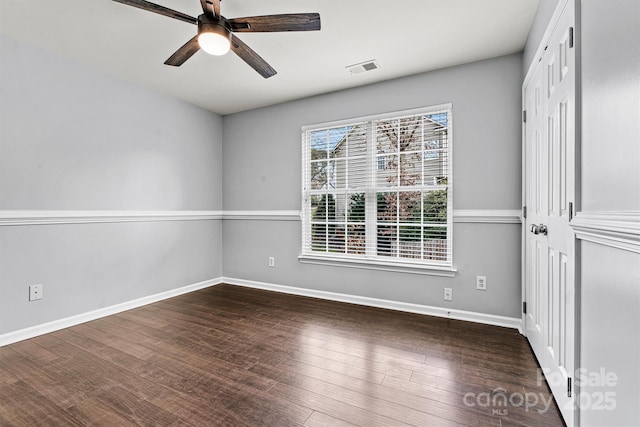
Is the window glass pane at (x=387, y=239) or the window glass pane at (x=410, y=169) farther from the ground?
the window glass pane at (x=410, y=169)

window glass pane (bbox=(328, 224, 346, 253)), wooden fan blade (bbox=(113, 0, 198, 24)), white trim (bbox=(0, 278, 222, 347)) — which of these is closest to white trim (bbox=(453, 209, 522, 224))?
window glass pane (bbox=(328, 224, 346, 253))

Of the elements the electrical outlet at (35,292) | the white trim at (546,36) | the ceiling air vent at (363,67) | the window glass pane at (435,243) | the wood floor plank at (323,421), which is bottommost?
the wood floor plank at (323,421)

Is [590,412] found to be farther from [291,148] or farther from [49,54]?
[49,54]

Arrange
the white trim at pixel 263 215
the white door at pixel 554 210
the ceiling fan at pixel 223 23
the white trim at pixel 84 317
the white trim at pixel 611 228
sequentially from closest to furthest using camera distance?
the white trim at pixel 611 228
the white door at pixel 554 210
the ceiling fan at pixel 223 23
the white trim at pixel 84 317
the white trim at pixel 263 215

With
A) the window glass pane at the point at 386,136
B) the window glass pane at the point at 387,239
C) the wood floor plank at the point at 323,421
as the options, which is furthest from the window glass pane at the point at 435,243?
the wood floor plank at the point at 323,421

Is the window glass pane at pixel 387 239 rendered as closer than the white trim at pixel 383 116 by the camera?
No

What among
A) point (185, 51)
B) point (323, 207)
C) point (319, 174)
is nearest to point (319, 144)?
point (319, 174)

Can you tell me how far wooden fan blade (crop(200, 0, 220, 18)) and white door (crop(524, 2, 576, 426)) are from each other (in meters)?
1.73

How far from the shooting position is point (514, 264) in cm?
270

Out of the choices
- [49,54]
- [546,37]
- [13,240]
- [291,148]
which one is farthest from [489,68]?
[13,240]

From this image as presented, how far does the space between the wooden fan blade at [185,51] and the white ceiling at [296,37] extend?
0.28m

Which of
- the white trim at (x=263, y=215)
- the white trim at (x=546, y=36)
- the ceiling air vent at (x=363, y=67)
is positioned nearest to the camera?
the white trim at (x=546, y=36)

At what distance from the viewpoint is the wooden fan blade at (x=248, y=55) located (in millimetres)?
1984

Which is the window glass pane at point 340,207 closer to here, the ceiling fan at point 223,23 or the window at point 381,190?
the window at point 381,190
